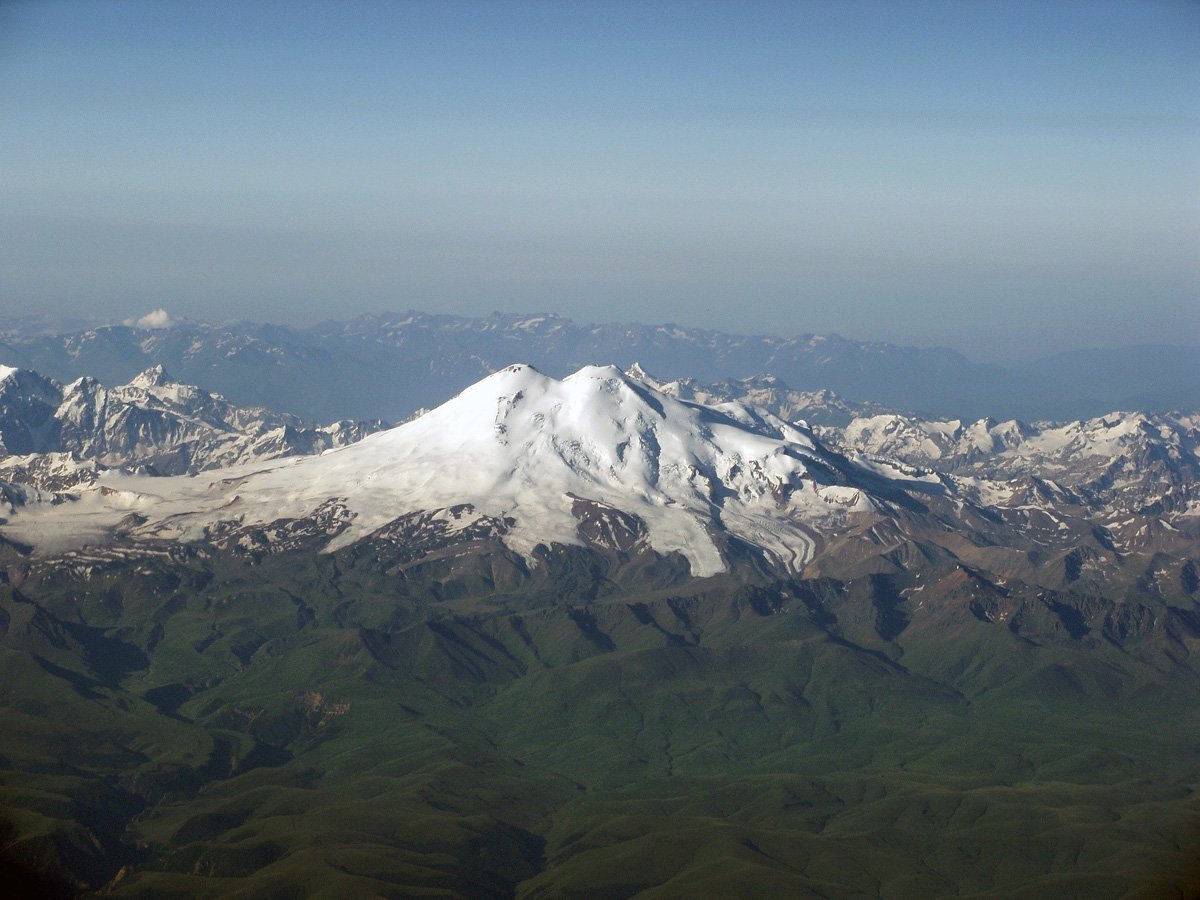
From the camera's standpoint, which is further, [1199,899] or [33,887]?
[33,887]

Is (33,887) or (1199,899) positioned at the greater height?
(1199,899)
